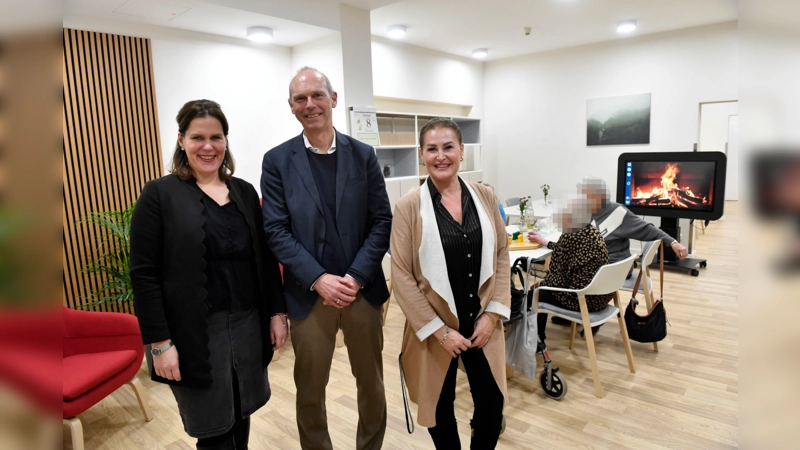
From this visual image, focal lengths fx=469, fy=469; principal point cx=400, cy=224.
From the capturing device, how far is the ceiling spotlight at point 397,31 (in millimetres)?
5301

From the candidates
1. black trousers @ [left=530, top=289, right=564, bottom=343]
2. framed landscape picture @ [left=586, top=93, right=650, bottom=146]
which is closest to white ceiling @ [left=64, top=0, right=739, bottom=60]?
framed landscape picture @ [left=586, top=93, right=650, bottom=146]

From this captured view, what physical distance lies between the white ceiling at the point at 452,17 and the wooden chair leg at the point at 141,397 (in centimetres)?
244

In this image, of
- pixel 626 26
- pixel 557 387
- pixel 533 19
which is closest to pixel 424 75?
pixel 533 19

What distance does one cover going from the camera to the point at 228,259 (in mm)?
1622

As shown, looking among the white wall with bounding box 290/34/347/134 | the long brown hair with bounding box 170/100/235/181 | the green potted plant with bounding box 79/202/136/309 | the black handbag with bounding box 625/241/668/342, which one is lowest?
the black handbag with bounding box 625/241/668/342

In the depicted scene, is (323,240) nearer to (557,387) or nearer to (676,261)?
(557,387)

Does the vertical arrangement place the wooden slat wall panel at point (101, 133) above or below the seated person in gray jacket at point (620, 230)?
above

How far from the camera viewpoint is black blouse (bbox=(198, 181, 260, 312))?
5.20 feet

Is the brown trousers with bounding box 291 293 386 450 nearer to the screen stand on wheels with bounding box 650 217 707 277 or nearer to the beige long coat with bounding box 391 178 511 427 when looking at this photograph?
the beige long coat with bounding box 391 178 511 427

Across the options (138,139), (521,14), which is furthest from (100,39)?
(521,14)

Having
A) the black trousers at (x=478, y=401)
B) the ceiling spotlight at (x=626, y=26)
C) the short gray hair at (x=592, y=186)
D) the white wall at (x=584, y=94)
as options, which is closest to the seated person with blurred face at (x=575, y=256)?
the short gray hair at (x=592, y=186)

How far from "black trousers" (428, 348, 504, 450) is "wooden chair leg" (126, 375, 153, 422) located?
5.79ft

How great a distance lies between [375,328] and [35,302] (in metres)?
1.79

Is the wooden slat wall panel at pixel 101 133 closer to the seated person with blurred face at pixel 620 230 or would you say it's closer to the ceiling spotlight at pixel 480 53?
the seated person with blurred face at pixel 620 230
